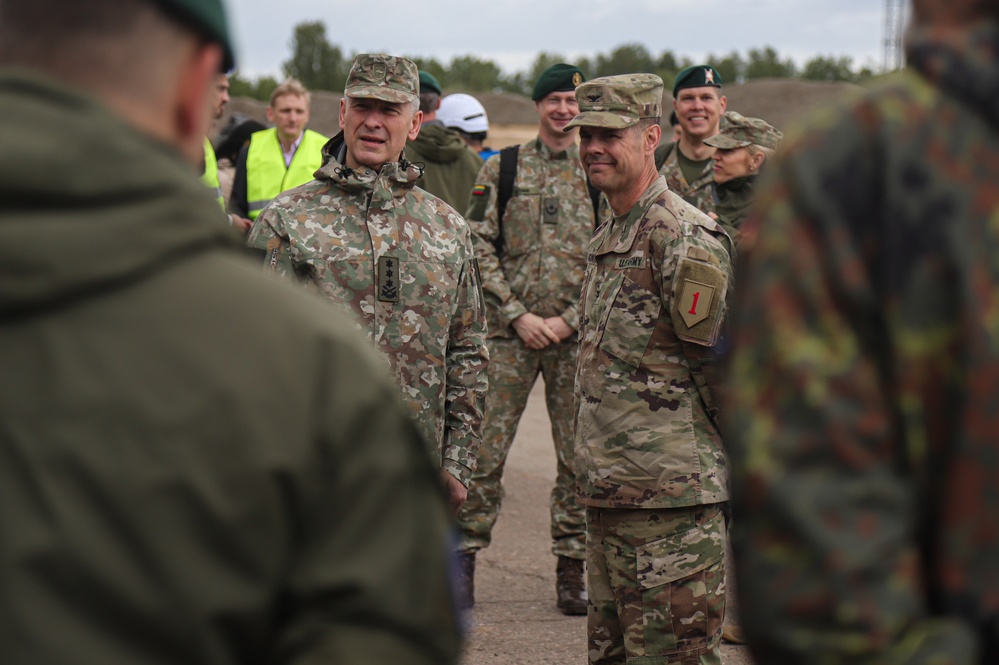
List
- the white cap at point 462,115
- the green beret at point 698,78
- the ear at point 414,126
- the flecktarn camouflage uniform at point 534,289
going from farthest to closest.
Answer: the white cap at point 462,115 < the green beret at point 698,78 < the flecktarn camouflage uniform at point 534,289 < the ear at point 414,126

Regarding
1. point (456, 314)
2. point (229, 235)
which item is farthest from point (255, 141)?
point (229, 235)

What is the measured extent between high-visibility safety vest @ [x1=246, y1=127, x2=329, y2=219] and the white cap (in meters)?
1.51

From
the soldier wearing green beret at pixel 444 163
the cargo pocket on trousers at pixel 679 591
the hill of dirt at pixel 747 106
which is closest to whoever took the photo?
the cargo pocket on trousers at pixel 679 591

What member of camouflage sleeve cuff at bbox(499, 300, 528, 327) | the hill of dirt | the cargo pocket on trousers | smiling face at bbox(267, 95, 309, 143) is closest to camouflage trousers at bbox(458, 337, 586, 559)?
camouflage sleeve cuff at bbox(499, 300, 528, 327)

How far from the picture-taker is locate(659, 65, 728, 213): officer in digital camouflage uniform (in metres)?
6.74

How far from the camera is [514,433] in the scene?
6.14 metres

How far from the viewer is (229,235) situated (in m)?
1.41

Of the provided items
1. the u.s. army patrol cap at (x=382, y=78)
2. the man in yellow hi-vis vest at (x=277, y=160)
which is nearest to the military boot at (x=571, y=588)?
the u.s. army patrol cap at (x=382, y=78)

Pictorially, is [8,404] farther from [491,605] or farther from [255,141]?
[255,141]

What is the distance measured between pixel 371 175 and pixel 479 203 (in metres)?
2.24

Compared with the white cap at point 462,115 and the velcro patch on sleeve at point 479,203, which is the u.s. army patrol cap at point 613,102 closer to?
the velcro patch on sleeve at point 479,203

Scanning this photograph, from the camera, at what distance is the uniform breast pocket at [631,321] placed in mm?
4082

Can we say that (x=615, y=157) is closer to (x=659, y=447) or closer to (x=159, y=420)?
(x=659, y=447)

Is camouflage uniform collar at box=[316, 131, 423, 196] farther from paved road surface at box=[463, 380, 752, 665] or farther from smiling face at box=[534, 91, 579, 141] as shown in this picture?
smiling face at box=[534, 91, 579, 141]
